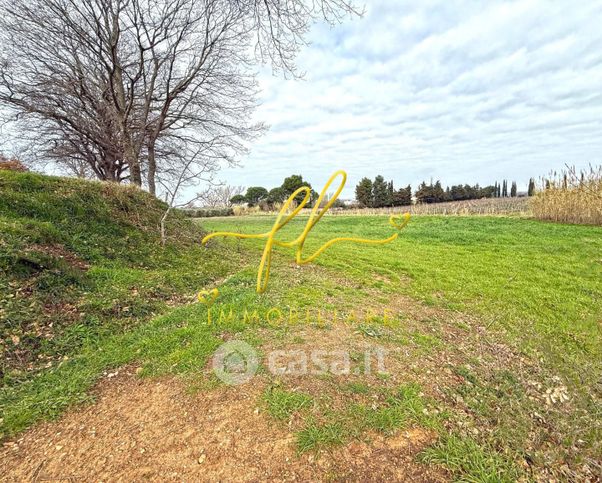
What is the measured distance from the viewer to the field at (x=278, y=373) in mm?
1962

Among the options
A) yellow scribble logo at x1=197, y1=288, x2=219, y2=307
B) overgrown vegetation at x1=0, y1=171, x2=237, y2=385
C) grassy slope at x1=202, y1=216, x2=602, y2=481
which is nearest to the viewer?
yellow scribble logo at x1=197, y1=288, x2=219, y2=307

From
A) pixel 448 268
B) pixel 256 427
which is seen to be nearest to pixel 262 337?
pixel 256 427

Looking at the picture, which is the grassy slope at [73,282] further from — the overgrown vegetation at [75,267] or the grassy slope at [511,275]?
the grassy slope at [511,275]

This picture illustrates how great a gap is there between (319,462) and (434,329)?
2.83 metres

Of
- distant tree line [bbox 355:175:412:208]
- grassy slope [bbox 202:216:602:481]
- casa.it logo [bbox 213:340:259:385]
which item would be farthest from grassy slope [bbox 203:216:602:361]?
distant tree line [bbox 355:175:412:208]

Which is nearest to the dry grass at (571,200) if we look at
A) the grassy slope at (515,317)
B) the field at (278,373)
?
the grassy slope at (515,317)

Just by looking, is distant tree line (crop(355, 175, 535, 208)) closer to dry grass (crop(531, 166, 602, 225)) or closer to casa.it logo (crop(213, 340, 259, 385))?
dry grass (crop(531, 166, 602, 225))

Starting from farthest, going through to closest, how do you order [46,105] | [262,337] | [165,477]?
[46,105] < [262,337] < [165,477]

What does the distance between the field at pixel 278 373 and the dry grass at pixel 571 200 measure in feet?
41.8

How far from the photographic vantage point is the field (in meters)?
1.96

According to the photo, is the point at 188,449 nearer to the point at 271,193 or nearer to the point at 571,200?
the point at 571,200

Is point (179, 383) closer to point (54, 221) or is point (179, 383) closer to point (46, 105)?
point (54, 221)

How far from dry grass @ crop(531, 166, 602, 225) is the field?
12.7 metres

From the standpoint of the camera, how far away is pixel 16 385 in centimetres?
261
